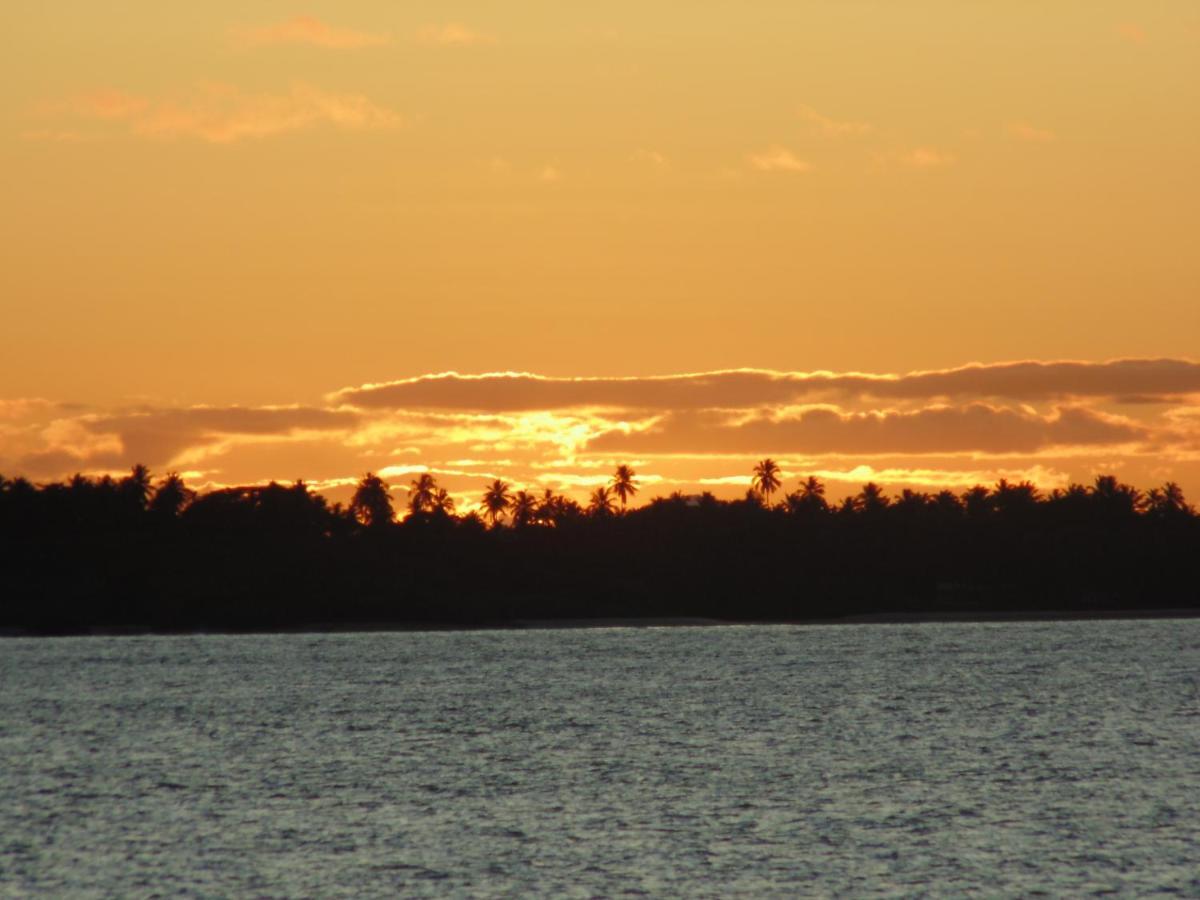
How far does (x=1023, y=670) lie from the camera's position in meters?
181

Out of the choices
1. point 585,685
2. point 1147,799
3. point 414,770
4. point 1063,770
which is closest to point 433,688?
point 585,685

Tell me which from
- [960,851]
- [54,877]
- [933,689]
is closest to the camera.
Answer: [54,877]

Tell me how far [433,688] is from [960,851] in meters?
108

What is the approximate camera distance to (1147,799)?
69.7 m

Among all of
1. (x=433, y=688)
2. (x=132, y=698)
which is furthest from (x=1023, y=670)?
(x=132, y=698)

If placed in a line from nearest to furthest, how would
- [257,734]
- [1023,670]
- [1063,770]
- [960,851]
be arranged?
[960,851] < [1063,770] < [257,734] < [1023,670]

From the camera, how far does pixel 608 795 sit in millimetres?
72562

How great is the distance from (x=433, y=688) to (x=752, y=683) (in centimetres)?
2940

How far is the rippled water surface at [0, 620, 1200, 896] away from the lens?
2074 inches

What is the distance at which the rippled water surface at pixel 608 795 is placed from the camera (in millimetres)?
52688

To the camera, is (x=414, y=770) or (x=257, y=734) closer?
(x=414, y=770)

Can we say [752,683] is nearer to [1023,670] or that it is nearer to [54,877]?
[1023,670]

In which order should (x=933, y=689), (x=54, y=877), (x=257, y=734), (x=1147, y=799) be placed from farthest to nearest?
(x=933, y=689) < (x=257, y=734) < (x=1147, y=799) < (x=54, y=877)

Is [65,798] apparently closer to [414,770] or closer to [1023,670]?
[414,770]
